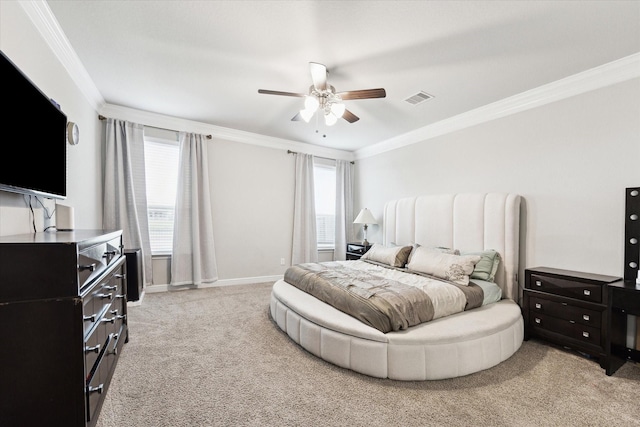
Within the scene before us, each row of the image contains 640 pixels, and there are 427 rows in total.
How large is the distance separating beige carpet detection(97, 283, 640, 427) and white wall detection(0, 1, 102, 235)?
1355 mm

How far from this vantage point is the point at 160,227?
439cm

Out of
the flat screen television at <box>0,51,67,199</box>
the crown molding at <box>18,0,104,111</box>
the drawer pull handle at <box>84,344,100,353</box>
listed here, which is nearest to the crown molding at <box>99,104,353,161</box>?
the crown molding at <box>18,0,104,111</box>

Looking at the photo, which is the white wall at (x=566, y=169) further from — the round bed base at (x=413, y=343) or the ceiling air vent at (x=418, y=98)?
the round bed base at (x=413, y=343)

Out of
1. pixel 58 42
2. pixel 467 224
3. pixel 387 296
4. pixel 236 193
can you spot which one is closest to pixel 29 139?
pixel 58 42

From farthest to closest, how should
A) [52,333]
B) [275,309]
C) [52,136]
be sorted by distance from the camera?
[275,309]
[52,136]
[52,333]

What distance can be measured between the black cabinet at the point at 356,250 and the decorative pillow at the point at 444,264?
1.79 metres

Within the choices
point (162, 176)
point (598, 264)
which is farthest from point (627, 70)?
point (162, 176)

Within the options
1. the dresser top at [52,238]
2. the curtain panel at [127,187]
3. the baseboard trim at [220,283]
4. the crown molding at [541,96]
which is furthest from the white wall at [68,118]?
the crown molding at [541,96]

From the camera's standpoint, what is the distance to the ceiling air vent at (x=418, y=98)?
335cm

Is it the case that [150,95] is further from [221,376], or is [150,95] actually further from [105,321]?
[221,376]

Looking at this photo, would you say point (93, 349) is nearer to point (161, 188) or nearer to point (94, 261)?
point (94, 261)

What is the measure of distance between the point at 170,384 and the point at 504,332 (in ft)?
8.97

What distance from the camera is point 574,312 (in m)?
2.55

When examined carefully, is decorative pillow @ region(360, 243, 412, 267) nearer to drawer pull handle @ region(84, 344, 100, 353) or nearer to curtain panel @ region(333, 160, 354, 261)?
curtain panel @ region(333, 160, 354, 261)
